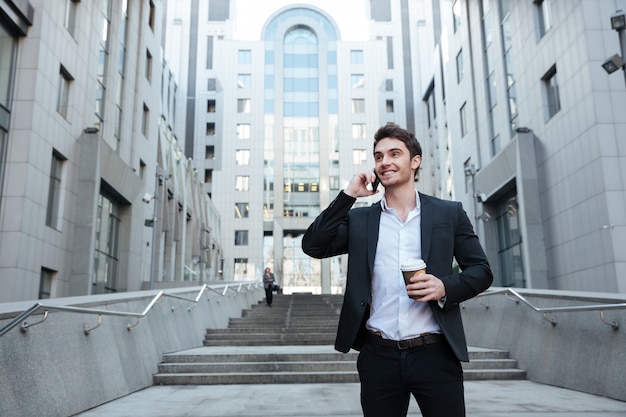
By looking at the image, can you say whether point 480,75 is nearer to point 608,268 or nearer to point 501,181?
point 501,181

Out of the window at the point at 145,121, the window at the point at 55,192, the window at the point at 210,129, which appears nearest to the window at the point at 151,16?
the window at the point at 145,121

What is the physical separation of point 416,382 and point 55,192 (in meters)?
19.7

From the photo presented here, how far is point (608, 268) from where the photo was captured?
56.3 feet

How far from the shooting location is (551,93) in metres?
21.9

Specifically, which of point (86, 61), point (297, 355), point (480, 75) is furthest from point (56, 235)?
point (480, 75)

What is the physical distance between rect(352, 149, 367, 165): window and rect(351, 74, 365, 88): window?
7.51 metres

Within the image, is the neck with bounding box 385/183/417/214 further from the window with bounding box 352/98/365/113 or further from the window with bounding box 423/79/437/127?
the window with bounding box 352/98/365/113

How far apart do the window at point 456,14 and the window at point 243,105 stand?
103 ft

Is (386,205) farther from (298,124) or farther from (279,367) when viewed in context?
(298,124)

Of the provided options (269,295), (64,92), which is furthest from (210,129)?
(269,295)

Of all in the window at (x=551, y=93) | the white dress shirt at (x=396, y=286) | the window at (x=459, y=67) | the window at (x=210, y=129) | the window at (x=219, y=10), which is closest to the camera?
the white dress shirt at (x=396, y=286)

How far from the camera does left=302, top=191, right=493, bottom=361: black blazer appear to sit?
249 centimetres

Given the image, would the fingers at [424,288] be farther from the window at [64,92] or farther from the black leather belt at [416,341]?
the window at [64,92]

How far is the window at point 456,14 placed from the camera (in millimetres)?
32625
